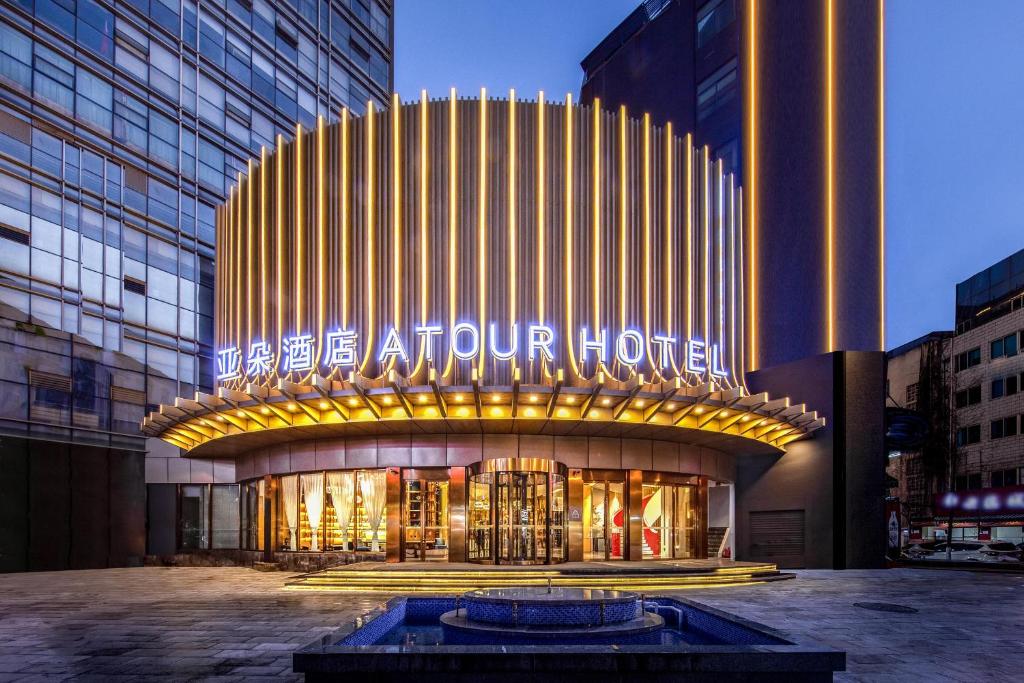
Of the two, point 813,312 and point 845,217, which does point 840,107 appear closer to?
point 845,217

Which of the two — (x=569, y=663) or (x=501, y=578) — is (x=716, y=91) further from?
(x=569, y=663)

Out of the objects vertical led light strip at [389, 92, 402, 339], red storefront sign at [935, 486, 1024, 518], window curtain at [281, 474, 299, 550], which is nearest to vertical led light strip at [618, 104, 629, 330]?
vertical led light strip at [389, 92, 402, 339]

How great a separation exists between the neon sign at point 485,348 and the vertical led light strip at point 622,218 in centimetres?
90

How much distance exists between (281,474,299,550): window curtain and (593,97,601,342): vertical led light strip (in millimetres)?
12383

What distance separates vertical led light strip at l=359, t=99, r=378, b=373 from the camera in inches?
1058

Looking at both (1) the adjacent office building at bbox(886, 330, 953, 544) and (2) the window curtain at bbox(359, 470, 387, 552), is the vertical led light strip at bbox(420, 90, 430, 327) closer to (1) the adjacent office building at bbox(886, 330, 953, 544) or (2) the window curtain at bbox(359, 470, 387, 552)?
(2) the window curtain at bbox(359, 470, 387, 552)

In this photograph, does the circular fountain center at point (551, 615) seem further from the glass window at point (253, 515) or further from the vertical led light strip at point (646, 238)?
the glass window at point (253, 515)

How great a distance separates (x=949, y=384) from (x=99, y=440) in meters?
61.2

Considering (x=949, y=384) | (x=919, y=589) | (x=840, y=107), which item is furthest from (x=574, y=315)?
(x=949, y=384)

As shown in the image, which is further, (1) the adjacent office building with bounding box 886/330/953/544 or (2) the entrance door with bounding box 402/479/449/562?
(1) the adjacent office building with bounding box 886/330/953/544

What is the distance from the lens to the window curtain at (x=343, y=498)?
29.5 meters

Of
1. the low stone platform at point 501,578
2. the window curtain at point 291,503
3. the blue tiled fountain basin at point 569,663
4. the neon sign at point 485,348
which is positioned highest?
the neon sign at point 485,348

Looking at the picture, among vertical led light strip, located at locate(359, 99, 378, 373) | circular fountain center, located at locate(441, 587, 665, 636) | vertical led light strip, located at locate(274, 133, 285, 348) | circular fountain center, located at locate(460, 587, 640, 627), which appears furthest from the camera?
vertical led light strip, located at locate(274, 133, 285, 348)

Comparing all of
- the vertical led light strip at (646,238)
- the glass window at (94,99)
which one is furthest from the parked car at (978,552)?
the glass window at (94,99)
